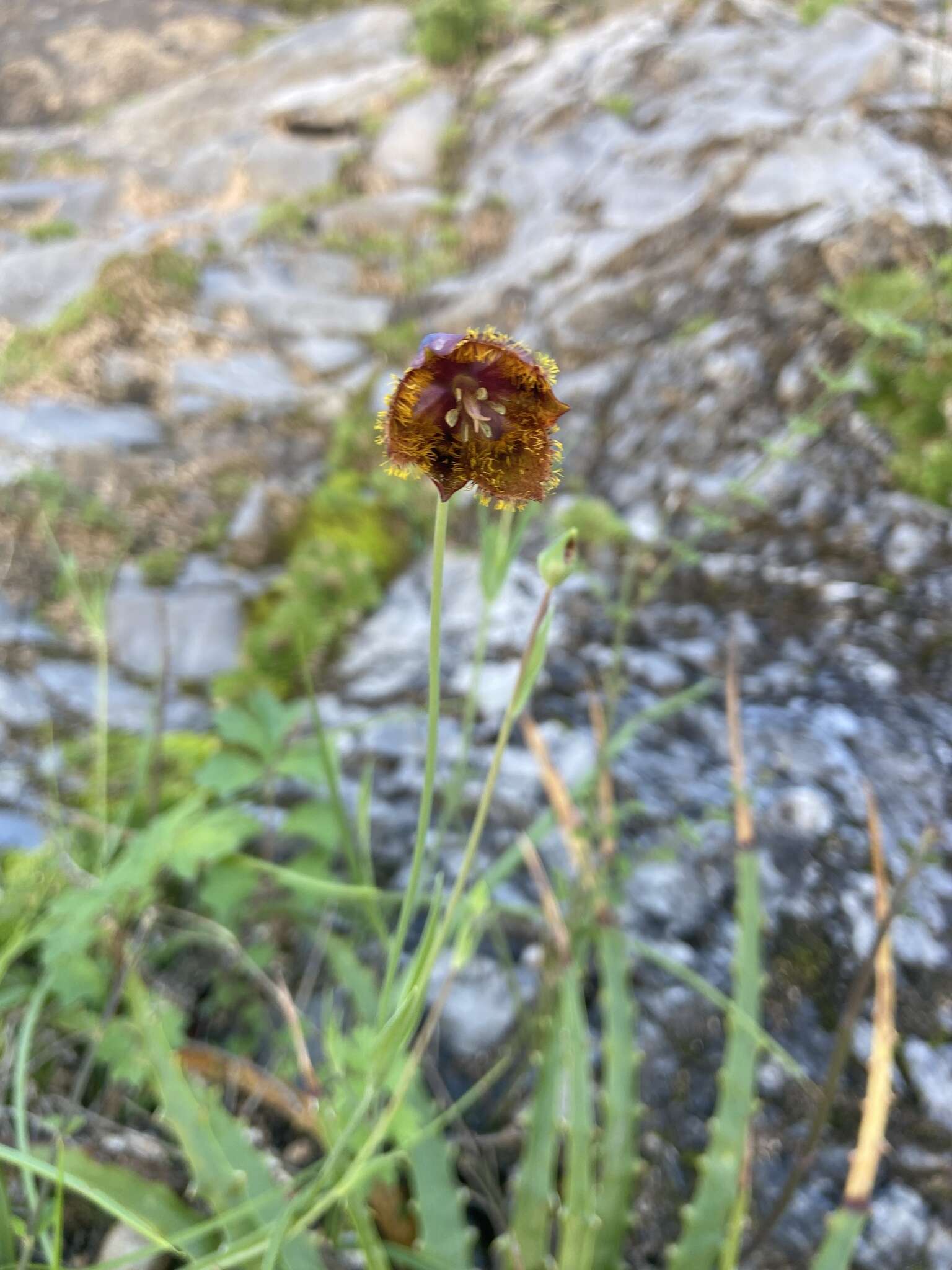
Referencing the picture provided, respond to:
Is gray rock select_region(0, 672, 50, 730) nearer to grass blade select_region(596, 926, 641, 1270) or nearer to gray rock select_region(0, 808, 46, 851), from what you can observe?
gray rock select_region(0, 808, 46, 851)

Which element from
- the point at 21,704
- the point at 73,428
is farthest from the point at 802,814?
the point at 73,428

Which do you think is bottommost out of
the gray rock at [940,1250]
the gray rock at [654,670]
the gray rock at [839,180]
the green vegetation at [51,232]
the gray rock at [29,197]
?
the gray rock at [940,1250]

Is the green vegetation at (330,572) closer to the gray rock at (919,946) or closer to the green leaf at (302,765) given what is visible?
the green leaf at (302,765)

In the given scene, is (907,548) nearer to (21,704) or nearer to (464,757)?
(464,757)

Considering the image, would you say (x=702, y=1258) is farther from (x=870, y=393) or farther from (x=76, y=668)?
(x=76, y=668)

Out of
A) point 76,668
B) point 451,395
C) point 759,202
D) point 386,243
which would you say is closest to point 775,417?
point 759,202

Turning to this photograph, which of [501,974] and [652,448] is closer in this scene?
[501,974]

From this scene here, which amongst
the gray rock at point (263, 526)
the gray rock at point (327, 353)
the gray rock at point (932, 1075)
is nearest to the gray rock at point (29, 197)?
the gray rock at point (327, 353)
